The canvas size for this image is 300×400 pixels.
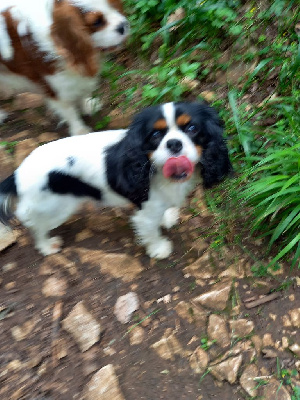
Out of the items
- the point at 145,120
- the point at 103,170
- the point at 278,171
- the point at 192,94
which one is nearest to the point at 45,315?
the point at 103,170

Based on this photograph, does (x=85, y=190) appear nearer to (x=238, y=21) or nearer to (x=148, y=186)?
(x=148, y=186)

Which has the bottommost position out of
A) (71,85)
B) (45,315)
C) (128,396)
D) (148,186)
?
(128,396)

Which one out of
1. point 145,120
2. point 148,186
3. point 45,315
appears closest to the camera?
point 145,120

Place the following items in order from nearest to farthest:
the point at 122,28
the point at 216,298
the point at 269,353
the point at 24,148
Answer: the point at 269,353 → the point at 216,298 → the point at 122,28 → the point at 24,148

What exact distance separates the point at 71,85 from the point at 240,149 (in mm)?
1312

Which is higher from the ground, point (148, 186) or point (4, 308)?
point (148, 186)

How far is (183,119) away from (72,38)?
116cm

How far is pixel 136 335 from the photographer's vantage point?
2.18 m

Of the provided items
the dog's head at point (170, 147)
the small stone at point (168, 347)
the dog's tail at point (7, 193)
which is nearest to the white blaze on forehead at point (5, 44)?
the dog's tail at point (7, 193)

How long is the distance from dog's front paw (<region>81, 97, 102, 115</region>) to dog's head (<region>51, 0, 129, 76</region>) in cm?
52

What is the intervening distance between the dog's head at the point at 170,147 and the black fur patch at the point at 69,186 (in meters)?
0.24

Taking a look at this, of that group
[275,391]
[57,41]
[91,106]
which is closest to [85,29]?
[57,41]

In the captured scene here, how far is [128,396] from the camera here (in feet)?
6.47

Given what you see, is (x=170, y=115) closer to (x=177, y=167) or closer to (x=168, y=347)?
(x=177, y=167)
